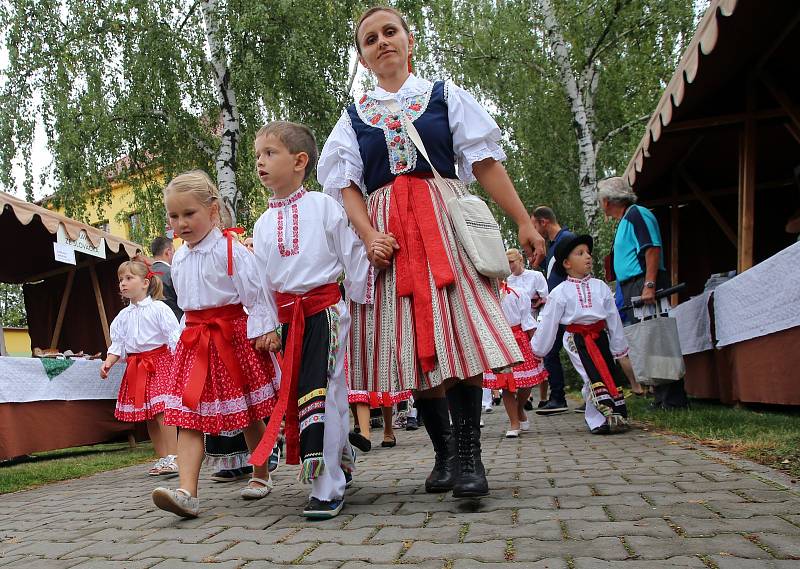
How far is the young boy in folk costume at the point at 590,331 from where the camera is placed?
576 cm

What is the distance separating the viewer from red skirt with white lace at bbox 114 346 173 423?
617cm

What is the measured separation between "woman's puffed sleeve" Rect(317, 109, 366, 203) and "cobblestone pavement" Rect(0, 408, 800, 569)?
1523 millimetres

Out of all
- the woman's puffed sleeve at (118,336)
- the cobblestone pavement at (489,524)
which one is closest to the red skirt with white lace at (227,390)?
the cobblestone pavement at (489,524)

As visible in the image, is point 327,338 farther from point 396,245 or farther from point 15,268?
point 15,268

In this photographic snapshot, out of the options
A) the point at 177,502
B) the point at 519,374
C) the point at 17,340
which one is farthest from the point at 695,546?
the point at 17,340

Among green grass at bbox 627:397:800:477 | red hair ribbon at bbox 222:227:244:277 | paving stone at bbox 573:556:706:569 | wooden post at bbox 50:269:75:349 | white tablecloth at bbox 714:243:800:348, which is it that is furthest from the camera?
wooden post at bbox 50:269:75:349

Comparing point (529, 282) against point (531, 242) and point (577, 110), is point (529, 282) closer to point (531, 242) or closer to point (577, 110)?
point (531, 242)

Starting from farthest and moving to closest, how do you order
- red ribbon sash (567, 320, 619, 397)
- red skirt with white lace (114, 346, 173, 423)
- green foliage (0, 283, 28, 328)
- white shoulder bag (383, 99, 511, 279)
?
green foliage (0, 283, 28, 328) < red skirt with white lace (114, 346, 173, 423) < red ribbon sash (567, 320, 619, 397) < white shoulder bag (383, 99, 511, 279)

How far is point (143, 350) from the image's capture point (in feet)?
20.8

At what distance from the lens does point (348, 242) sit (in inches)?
139

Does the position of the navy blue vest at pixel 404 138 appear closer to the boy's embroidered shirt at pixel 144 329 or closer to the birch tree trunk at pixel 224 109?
the boy's embroidered shirt at pixel 144 329

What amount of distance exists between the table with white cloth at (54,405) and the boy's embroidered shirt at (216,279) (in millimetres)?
4630

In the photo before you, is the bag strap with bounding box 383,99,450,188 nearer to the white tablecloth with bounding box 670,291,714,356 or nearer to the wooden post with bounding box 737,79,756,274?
the wooden post with bounding box 737,79,756,274

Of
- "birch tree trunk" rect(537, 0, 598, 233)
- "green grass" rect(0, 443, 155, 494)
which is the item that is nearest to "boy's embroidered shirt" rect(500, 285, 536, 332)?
"green grass" rect(0, 443, 155, 494)
